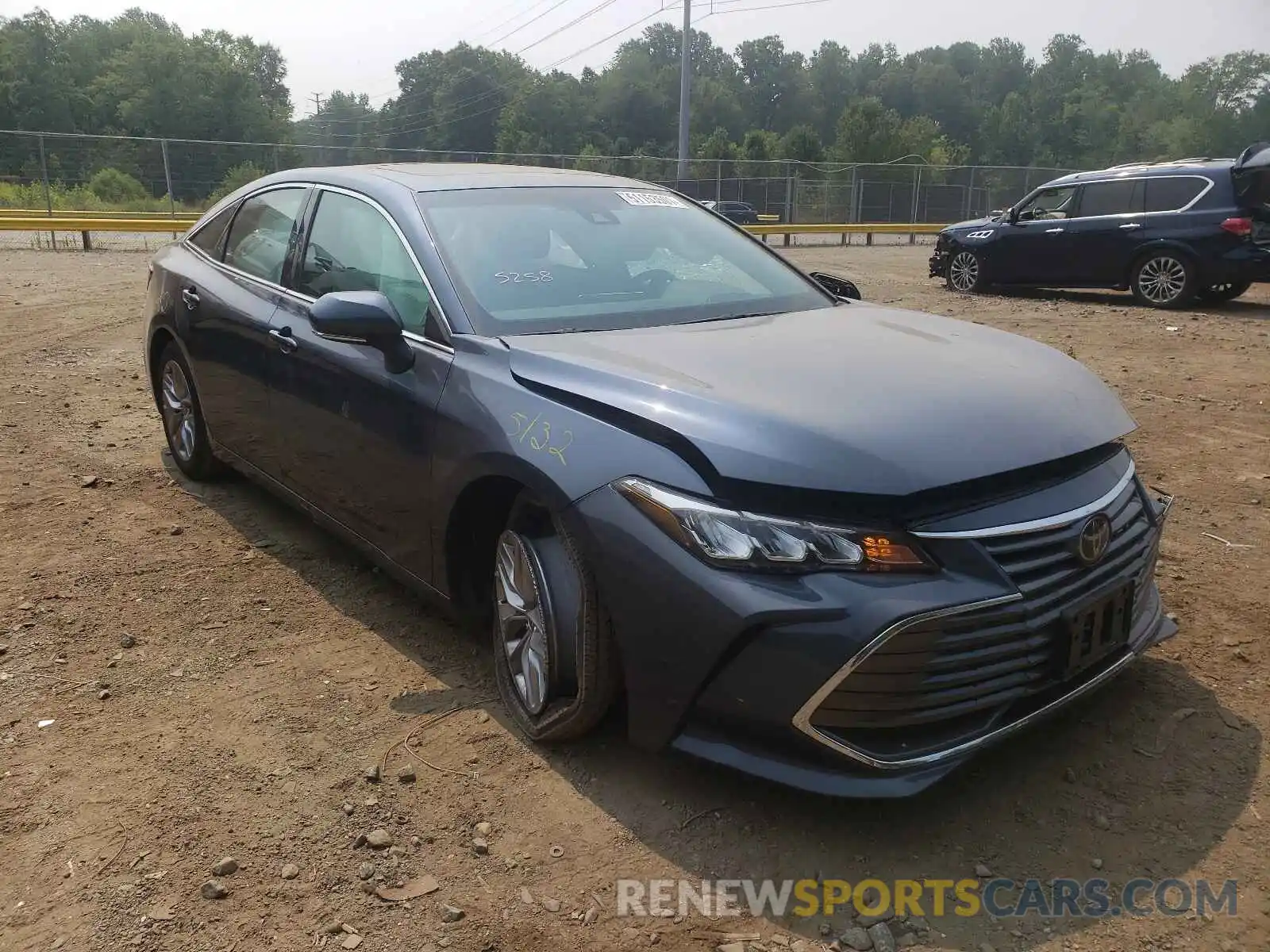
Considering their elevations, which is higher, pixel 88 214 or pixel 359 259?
pixel 359 259

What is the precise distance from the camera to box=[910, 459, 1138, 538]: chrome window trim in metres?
2.39

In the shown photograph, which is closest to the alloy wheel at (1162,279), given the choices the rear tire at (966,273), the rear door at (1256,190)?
the rear door at (1256,190)

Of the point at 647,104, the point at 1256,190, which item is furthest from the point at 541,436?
the point at 647,104

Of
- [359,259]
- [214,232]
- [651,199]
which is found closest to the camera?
[359,259]

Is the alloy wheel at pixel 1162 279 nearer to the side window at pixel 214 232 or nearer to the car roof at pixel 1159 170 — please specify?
the car roof at pixel 1159 170

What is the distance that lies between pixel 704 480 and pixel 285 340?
2.23m

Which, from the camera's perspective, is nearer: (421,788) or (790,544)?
(790,544)

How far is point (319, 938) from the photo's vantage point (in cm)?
229

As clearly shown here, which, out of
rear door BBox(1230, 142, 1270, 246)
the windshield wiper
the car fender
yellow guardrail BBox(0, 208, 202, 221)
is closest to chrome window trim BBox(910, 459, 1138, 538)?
the car fender

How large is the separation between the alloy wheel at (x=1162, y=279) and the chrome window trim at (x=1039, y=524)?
11.2 meters

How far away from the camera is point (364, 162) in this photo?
90.8 feet

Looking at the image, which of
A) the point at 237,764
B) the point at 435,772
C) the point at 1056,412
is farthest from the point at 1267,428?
the point at 237,764

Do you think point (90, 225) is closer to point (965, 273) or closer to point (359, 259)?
point (965, 273)

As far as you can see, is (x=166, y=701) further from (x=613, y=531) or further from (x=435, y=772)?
(x=613, y=531)
